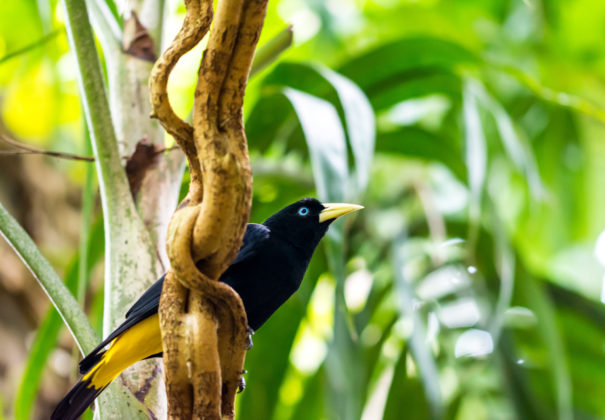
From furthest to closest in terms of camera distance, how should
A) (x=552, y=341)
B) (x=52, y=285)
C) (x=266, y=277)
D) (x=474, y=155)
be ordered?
(x=552, y=341)
(x=474, y=155)
(x=266, y=277)
(x=52, y=285)

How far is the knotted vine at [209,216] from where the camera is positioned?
2.50 ft

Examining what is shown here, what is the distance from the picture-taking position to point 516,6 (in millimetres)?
3539

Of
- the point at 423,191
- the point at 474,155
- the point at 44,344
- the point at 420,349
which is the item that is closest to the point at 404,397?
the point at 420,349

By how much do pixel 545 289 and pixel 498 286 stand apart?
6.6 inches

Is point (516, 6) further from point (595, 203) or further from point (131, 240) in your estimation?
point (131, 240)

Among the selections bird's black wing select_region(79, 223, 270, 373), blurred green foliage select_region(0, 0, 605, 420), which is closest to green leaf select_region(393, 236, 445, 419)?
blurred green foliage select_region(0, 0, 605, 420)

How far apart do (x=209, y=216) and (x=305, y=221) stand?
27.3 inches

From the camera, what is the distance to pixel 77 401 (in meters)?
→ 1.07

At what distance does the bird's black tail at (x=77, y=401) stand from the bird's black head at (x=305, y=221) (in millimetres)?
483

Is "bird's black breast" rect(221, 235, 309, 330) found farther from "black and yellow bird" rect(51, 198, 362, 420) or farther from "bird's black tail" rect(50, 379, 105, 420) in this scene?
"bird's black tail" rect(50, 379, 105, 420)

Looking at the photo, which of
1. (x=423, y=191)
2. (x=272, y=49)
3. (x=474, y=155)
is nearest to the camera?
(x=272, y=49)

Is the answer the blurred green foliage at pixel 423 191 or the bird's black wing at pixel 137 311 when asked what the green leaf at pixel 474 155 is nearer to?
the blurred green foliage at pixel 423 191

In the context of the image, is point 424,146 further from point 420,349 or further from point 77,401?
point 77,401

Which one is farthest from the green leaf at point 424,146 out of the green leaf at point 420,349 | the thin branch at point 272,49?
the thin branch at point 272,49
